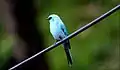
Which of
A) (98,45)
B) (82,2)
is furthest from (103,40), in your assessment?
(82,2)

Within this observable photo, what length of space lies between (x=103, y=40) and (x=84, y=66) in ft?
1.91

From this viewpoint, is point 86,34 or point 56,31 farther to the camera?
point 86,34

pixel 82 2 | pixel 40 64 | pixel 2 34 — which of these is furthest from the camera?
pixel 82 2

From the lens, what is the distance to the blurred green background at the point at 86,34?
907 cm

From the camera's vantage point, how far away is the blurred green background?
907 centimetres

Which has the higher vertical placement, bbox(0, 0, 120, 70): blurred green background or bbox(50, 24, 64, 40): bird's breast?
bbox(50, 24, 64, 40): bird's breast

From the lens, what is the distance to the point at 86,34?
9477 millimetres

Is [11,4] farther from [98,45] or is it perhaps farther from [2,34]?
[98,45]

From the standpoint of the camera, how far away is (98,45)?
948 cm

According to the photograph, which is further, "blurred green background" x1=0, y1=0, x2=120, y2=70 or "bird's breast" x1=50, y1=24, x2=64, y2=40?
"blurred green background" x1=0, y1=0, x2=120, y2=70

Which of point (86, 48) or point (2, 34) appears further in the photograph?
point (86, 48)

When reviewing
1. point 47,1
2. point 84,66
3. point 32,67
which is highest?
Answer: point 47,1

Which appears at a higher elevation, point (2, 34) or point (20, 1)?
point (20, 1)

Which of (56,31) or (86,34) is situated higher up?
(56,31)
